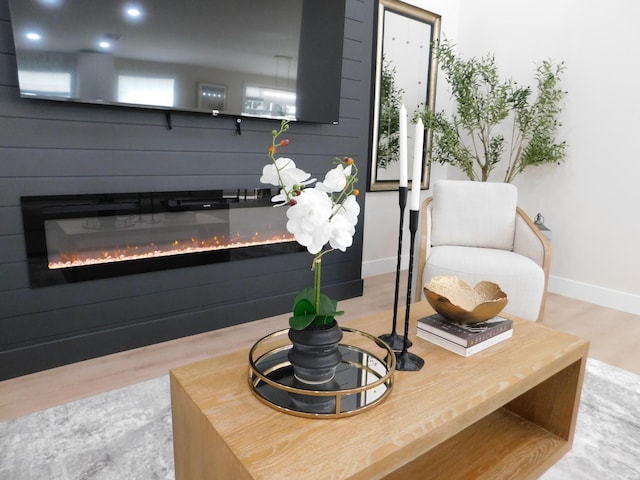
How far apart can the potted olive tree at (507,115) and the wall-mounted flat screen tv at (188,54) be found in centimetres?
118

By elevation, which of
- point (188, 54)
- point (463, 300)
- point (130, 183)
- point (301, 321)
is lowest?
point (463, 300)

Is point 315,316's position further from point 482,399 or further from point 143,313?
point 143,313

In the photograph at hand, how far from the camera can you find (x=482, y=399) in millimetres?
1101

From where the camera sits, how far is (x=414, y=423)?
38.8 inches

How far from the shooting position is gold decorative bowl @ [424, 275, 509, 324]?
4.53 feet

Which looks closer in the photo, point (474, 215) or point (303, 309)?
point (303, 309)

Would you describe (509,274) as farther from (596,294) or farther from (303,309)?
(303,309)

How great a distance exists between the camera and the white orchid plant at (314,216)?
3.16 ft

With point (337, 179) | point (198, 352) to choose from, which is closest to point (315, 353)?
point (337, 179)

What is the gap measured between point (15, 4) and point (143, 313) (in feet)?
4.78

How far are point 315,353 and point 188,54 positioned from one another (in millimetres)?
1737

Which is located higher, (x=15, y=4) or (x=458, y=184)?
(x=15, y=4)

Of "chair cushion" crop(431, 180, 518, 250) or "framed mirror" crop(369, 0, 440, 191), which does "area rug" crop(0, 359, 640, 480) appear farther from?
"framed mirror" crop(369, 0, 440, 191)

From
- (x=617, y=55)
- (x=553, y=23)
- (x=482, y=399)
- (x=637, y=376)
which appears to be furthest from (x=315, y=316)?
(x=553, y=23)
